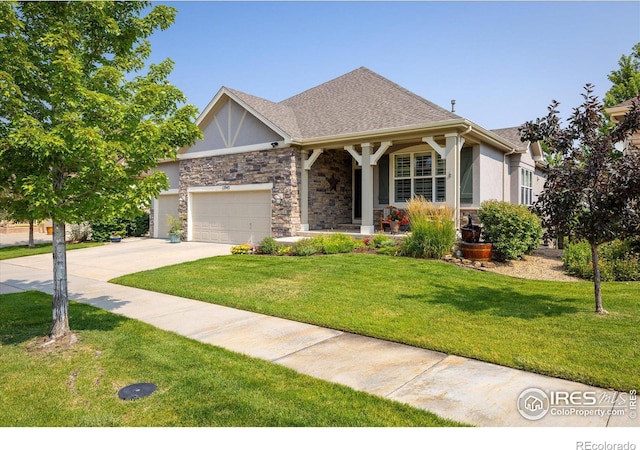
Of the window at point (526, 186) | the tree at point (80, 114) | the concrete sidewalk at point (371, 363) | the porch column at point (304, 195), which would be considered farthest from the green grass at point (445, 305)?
the window at point (526, 186)

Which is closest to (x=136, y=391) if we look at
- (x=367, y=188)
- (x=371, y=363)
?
(x=371, y=363)

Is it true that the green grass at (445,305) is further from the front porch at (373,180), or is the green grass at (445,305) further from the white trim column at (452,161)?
the front porch at (373,180)

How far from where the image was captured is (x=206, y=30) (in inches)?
324

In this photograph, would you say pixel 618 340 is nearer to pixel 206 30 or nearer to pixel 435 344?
pixel 435 344

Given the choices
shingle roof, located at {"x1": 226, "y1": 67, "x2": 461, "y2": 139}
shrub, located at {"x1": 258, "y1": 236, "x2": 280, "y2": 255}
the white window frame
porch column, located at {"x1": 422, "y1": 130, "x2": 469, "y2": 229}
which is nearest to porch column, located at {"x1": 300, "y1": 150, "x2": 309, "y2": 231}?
shingle roof, located at {"x1": 226, "y1": 67, "x2": 461, "y2": 139}

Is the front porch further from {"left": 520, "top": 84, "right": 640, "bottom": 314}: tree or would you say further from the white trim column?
{"left": 520, "top": 84, "right": 640, "bottom": 314}: tree

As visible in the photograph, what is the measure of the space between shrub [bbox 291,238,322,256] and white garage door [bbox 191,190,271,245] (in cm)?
348

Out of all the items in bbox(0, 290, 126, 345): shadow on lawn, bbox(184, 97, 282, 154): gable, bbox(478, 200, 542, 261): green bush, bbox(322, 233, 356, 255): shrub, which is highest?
bbox(184, 97, 282, 154): gable

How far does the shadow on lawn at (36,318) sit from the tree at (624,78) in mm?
24586

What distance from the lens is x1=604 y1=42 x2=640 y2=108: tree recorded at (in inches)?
816

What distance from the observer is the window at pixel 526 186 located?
52.4ft

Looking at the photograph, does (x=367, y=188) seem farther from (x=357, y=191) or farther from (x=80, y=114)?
(x=80, y=114)

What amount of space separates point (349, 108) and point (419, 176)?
3976 millimetres

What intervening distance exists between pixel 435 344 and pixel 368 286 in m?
3.03
